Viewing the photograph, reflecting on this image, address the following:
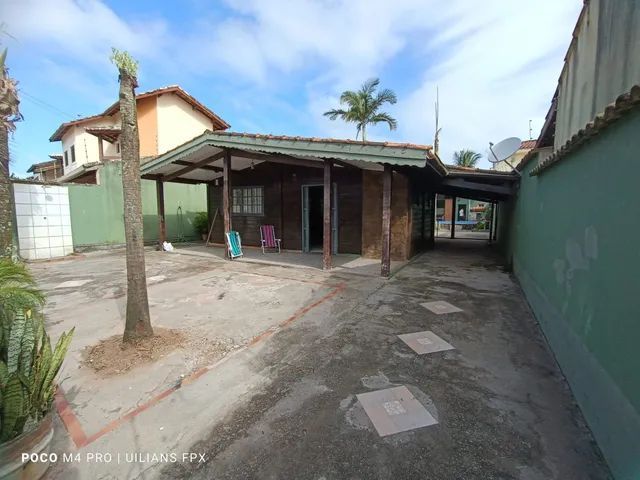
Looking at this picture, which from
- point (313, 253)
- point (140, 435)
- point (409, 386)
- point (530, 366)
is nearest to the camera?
point (140, 435)

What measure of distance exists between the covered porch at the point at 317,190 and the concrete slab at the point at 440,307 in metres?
1.52

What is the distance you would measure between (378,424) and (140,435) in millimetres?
1641

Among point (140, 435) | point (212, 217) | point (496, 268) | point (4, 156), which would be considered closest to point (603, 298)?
point (140, 435)

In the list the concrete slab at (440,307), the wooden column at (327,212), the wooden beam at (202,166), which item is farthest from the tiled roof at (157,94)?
the concrete slab at (440,307)

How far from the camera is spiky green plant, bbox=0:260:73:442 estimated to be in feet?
5.14

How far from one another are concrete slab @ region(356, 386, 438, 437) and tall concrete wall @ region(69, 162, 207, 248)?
36.5 feet

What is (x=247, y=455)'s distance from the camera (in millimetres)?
1866

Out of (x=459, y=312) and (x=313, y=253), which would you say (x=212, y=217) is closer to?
(x=313, y=253)

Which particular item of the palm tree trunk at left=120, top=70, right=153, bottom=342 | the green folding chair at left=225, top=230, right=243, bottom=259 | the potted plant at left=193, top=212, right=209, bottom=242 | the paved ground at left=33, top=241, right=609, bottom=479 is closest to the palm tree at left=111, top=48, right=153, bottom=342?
the palm tree trunk at left=120, top=70, right=153, bottom=342

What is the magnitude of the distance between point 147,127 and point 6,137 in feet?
43.7

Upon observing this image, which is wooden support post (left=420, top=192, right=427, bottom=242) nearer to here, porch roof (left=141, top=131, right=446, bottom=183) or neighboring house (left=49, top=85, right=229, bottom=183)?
porch roof (left=141, top=131, right=446, bottom=183)

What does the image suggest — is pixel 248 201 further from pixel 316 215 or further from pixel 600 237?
pixel 600 237

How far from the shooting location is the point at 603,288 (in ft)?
6.86

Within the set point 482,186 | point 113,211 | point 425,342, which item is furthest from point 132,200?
point 113,211
